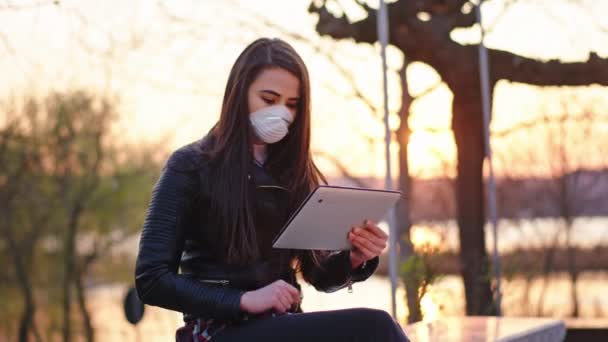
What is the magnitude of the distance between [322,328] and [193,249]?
30 cm

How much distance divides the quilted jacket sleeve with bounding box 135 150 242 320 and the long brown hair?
0.30ft

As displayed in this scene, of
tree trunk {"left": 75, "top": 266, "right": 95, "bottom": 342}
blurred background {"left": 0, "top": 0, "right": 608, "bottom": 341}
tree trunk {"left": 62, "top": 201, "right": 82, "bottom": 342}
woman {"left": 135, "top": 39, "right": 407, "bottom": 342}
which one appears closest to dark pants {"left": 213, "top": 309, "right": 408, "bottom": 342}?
woman {"left": 135, "top": 39, "right": 407, "bottom": 342}

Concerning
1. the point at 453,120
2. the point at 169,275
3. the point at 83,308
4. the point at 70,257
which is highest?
the point at 453,120

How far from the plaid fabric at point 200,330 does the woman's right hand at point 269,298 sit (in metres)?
0.10

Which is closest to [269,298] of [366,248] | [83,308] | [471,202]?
[366,248]

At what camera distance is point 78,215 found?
18.4 m

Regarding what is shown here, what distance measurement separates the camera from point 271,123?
1.90 metres

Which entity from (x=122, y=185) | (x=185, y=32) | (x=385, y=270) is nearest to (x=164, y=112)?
(x=185, y=32)

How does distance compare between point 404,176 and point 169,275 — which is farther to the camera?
point 404,176

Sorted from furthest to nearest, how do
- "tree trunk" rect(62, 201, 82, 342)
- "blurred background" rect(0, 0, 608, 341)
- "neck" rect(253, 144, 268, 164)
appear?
1. "tree trunk" rect(62, 201, 82, 342)
2. "blurred background" rect(0, 0, 608, 341)
3. "neck" rect(253, 144, 268, 164)

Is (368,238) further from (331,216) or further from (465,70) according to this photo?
(465,70)

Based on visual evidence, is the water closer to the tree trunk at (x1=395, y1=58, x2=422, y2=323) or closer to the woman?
the tree trunk at (x1=395, y1=58, x2=422, y2=323)

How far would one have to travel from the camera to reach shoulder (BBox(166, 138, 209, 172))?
1.86 meters

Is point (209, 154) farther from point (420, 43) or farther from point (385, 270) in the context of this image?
point (385, 270)
